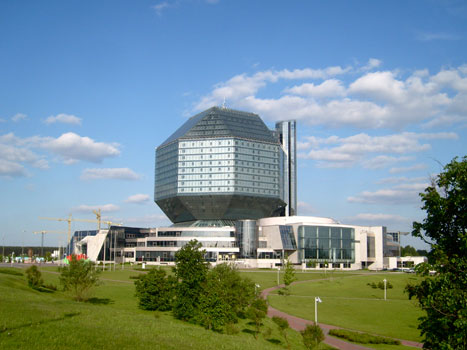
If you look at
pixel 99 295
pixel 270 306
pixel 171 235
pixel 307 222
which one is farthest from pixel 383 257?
pixel 99 295

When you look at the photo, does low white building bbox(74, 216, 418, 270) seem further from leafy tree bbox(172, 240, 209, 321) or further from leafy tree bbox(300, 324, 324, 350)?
leafy tree bbox(300, 324, 324, 350)

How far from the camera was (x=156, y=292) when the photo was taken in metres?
59.8

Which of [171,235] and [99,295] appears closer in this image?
[99,295]

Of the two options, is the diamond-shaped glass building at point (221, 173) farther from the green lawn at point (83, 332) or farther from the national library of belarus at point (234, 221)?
the green lawn at point (83, 332)

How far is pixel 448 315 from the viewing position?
2062cm

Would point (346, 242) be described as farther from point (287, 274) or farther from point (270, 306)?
point (270, 306)

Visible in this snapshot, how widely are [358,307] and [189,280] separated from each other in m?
33.1

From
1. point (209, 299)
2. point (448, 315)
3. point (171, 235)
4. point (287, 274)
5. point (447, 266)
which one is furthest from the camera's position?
point (171, 235)

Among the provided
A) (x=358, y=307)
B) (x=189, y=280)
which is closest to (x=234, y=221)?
(x=358, y=307)

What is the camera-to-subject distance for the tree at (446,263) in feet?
68.7

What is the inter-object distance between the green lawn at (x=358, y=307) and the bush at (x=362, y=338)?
4030 millimetres

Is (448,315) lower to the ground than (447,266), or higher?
lower

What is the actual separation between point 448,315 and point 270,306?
178ft

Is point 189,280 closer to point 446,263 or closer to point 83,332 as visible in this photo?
point 83,332
